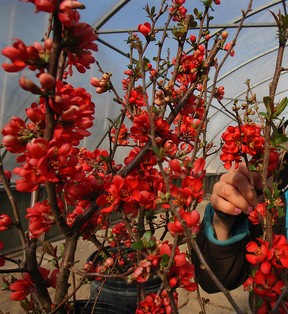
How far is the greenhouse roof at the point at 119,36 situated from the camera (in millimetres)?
2904

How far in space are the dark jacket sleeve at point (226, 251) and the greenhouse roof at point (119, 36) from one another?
8.44 ft

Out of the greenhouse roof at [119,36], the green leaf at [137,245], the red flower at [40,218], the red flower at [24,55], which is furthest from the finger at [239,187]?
the greenhouse roof at [119,36]

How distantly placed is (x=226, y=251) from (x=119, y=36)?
325cm

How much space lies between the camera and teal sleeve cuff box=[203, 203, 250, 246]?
1005mm

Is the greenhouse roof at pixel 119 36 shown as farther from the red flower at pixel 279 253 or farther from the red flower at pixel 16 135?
the red flower at pixel 279 253

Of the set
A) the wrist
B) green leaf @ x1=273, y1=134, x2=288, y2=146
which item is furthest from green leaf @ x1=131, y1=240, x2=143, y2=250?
the wrist

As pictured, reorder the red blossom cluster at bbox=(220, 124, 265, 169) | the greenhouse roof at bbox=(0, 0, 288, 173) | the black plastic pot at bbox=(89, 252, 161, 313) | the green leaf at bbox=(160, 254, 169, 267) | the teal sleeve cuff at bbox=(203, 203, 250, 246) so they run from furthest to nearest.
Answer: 1. the greenhouse roof at bbox=(0, 0, 288, 173)
2. the black plastic pot at bbox=(89, 252, 161, 313)
3. the teal sleeve cuff at bbox=(203, 203, 250, 246)
4. the red blossom cluster at bbox=(220, 124, 265, 169)
5. the green leaf at bbox=(160, 254, 169, 267)

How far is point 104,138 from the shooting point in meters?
4.53

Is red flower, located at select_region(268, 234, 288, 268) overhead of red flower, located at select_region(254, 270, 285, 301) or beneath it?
overhead

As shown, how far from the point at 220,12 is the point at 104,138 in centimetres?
234

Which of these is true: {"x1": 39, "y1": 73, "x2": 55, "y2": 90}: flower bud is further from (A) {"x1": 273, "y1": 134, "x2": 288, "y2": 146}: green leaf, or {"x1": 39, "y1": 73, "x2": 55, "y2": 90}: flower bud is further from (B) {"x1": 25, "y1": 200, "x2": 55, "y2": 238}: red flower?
(A) {"x1": 273, "y1": 134, "x2": 288, "y2": 146}: green leaf

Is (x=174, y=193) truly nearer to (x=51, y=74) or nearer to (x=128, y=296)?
(x=51, y=74)

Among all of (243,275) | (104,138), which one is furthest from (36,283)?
(104,138)

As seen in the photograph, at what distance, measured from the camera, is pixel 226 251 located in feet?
3.43
